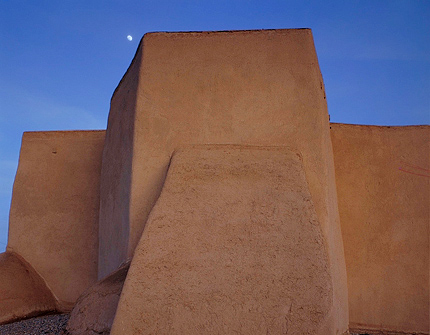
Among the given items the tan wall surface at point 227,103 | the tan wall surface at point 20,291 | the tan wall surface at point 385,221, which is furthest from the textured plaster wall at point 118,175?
the tan wall surface at point 385,221

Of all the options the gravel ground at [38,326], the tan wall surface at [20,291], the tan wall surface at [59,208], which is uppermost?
the tan wall surface at [59,208]

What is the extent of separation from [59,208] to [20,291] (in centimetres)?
110

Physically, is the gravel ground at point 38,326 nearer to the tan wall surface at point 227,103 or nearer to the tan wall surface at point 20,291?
the tan wall surface at point 20,291

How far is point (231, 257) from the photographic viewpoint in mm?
2648

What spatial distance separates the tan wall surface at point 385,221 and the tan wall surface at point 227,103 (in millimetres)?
1054

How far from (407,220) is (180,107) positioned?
2.96 metres

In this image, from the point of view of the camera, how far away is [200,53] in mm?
3758

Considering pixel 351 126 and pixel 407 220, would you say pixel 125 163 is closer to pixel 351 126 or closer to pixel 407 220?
pixel 351 126

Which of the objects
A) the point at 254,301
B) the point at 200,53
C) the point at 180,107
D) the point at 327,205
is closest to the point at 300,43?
the point at 200,53

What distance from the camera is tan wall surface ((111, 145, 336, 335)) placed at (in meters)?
2.44

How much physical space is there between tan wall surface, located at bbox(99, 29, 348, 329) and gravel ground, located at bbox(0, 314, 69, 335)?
1.20 metres

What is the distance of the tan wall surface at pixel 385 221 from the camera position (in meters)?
4.44

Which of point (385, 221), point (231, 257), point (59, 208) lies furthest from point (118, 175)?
point (385, 221)

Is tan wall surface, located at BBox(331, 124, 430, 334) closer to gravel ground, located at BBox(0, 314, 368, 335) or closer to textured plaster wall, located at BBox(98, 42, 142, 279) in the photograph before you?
textured plaster wall, located at BBox(98, 42, 142, 279)
